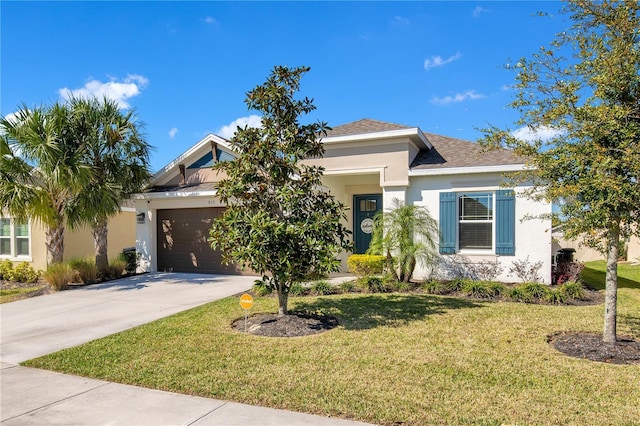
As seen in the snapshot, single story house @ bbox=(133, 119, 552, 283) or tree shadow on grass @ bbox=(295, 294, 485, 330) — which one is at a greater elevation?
single story house @ bbox=(133, 119, 552, 283)

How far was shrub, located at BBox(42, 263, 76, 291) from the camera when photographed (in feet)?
37.3

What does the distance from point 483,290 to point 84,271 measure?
11683mm

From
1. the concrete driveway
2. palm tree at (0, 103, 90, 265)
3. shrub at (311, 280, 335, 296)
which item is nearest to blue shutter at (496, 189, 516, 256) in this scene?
shrub at (311, 280, 335, 296)

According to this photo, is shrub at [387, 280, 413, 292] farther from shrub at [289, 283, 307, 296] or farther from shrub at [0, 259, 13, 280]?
shrub at [0, 259, 13, 280]

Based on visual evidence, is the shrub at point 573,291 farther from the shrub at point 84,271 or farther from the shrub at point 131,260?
the shrub at point 131,260

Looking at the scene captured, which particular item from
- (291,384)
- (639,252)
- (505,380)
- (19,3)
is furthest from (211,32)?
(639,252)

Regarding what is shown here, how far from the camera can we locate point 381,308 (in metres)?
8.05

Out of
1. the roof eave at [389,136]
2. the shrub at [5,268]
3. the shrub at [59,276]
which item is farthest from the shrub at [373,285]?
the shrub at [5,268]

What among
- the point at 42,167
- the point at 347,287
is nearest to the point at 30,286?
the point at 42,167

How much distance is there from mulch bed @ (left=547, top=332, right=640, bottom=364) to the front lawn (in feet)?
0.72

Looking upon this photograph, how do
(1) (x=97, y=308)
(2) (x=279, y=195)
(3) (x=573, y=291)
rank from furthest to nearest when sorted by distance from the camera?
(1) (x=97, y=308)
(3) (x=573, y=291)
(2) (x=279, y=195)

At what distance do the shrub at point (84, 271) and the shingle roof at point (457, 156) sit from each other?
34.5 feet

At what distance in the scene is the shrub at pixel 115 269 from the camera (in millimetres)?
13133

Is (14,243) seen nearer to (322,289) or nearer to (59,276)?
(59,276)
